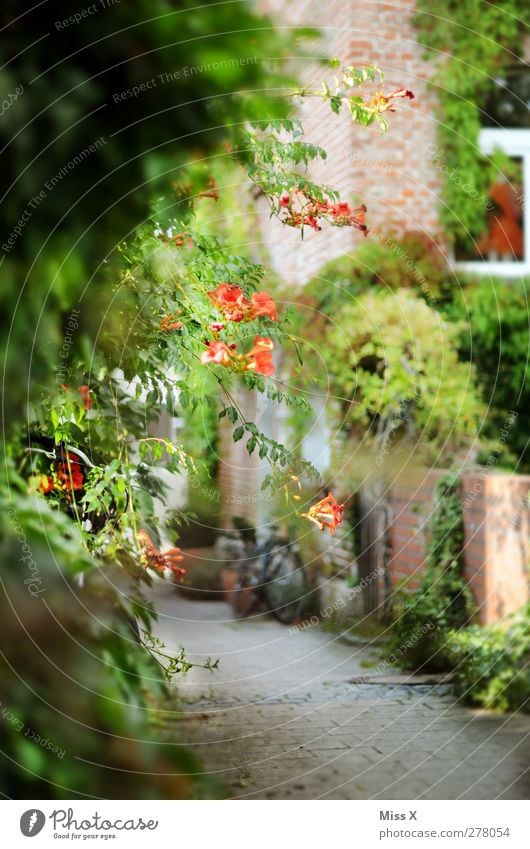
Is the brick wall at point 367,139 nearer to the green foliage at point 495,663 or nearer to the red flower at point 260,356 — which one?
the red flower at point 260,356

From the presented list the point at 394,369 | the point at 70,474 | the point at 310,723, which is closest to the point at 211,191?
the point at 70,474

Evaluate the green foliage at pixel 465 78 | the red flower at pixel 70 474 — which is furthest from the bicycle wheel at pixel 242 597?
the green foliage at pixel 465 78

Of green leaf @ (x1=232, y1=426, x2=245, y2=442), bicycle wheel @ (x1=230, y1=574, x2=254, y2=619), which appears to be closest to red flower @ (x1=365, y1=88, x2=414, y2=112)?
green leaf @ (x1=232, y1=426, x2=245, y2=442)

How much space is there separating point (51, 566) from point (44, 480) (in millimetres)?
445

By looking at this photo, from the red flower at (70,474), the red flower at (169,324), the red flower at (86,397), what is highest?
the red flower at (169,324)

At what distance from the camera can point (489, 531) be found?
188 centimetres

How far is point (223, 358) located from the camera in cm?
→ 126

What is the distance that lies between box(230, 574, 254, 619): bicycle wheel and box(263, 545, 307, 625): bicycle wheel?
29mm

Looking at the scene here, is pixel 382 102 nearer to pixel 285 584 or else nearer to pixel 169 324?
pixel 169 324

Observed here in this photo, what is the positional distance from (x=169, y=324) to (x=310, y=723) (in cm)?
75

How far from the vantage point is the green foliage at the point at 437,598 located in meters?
1.60

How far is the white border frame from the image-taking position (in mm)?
2074

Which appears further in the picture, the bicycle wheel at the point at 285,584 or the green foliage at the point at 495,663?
the green foliage at the point at 495,663

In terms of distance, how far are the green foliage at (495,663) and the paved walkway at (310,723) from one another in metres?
0.09
